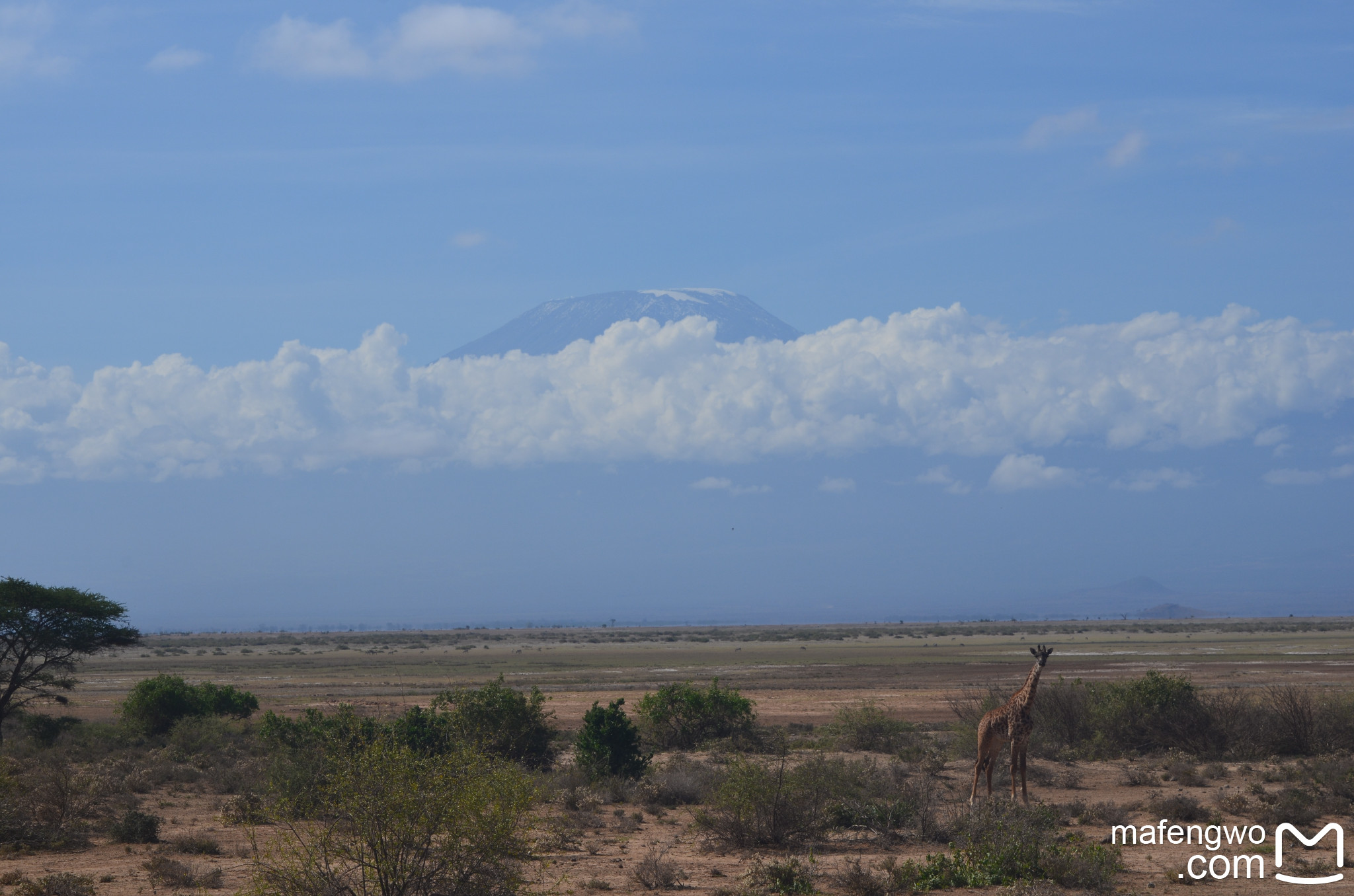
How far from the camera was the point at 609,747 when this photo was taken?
24.2m

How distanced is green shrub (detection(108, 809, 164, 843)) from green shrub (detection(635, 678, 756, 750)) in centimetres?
1599

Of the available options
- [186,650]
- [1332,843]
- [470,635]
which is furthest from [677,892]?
[470,635]

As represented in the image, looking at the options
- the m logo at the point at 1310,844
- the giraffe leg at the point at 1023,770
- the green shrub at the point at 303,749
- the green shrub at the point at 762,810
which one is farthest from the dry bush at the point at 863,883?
the green shrub at the point at 303,749

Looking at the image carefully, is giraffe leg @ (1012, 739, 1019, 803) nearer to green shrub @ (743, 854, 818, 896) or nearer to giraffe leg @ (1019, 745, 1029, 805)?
giraffe leg @ (1019, 745, 1029, 805)

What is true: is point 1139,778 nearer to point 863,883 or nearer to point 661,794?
point 661,794

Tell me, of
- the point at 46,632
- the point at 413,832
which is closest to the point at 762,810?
the point at 413,832

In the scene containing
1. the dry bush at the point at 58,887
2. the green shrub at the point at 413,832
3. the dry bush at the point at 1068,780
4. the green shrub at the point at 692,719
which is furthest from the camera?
the green shrub at the point at 692,719

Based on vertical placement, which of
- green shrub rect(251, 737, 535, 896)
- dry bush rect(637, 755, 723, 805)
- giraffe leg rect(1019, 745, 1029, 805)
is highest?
green shrub rect(251, 737, 535, 896)

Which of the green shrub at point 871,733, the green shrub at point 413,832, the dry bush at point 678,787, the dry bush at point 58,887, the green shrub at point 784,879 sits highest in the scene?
the green shrub at point 413,832

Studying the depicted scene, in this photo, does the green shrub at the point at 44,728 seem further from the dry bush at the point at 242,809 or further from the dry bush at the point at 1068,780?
the dry bush at the point at 1068,780

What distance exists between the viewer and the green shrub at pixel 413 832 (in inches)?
404

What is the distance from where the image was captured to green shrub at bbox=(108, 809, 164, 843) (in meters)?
18.0

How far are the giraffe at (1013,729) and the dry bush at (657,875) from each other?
5.34 meters

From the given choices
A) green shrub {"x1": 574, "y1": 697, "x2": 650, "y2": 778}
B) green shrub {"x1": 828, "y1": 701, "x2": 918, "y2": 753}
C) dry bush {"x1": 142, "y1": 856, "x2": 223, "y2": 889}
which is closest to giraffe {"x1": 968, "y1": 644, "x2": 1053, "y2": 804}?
green shrub {"x1": 574, "y1": 697, "x2": 650, "y2": 778}
